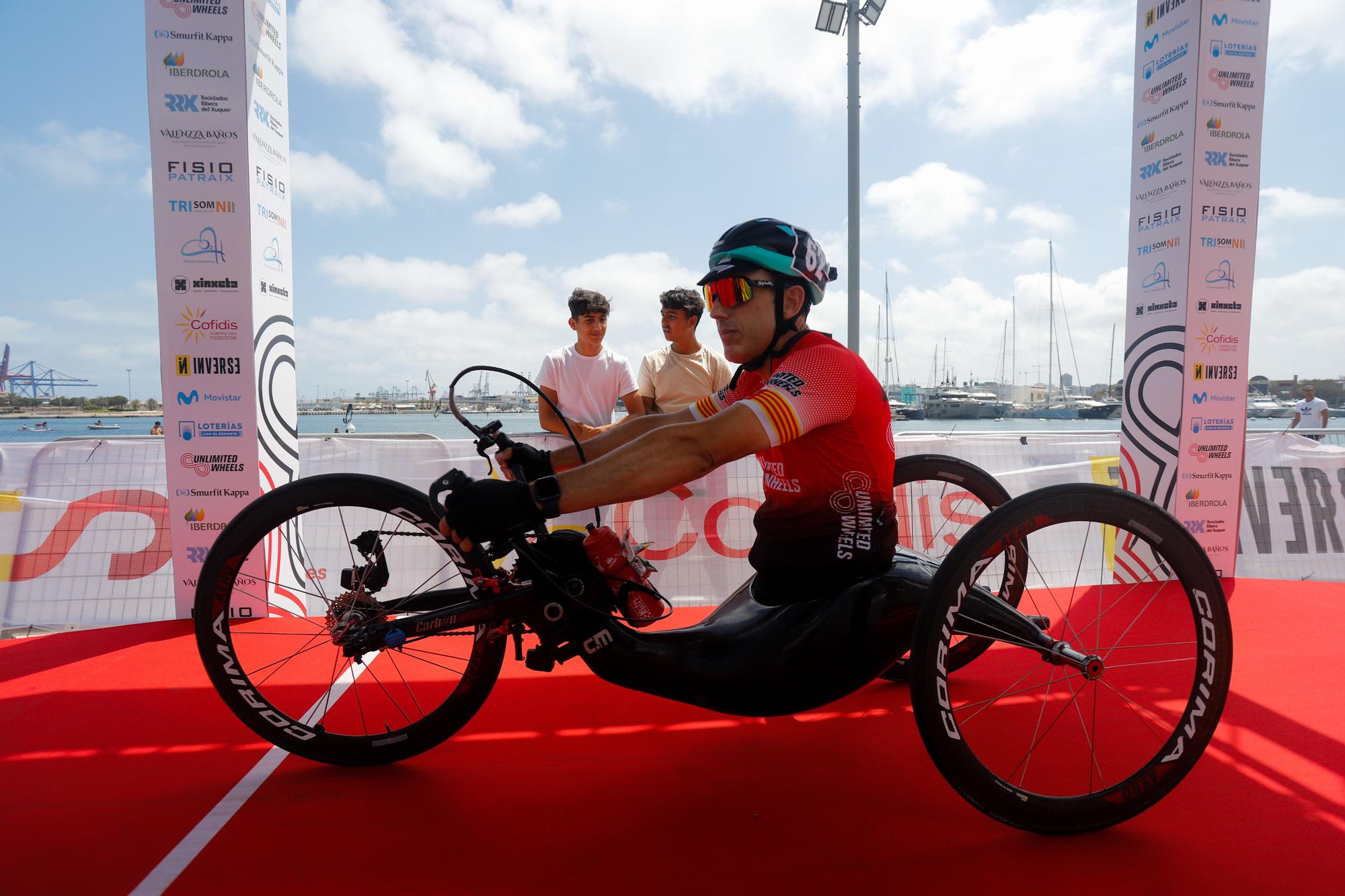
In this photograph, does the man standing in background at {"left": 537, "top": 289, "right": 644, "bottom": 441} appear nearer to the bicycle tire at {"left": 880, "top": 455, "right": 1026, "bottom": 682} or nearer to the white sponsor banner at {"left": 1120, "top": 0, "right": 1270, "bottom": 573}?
the bicycle tire at {"left": 880, "top": 455, "right": 1026, "bottom": 682}

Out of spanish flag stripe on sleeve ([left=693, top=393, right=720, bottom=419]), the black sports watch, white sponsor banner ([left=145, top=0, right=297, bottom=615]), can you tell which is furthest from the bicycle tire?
white sponsor banner ([left=145, top=0, right=297, bottom=615])

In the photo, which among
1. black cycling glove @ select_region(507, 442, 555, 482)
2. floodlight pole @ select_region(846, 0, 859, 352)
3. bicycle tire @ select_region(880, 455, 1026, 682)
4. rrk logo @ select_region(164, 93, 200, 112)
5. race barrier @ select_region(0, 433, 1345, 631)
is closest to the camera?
black cycling glove @ select_region(507, 442, 555, 482)

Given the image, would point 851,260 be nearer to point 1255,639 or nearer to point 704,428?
point 1255,639

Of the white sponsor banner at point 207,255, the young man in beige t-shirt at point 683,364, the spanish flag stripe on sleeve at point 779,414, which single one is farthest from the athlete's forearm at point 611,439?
the white sponsor banner at point 207,255

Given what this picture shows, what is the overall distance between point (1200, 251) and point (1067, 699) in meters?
3.89

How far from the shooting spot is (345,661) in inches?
138

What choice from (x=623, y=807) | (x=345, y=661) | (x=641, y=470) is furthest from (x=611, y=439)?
(x=345, y=661)

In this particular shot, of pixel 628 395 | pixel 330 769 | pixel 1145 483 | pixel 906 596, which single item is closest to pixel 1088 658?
pixel 906 596

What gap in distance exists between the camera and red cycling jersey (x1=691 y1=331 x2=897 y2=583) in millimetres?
2146

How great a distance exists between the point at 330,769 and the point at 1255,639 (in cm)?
434

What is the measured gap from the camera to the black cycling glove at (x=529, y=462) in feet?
7.29

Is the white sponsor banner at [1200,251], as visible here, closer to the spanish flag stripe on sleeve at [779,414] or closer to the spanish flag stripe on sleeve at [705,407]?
the spanish flag stripe on sleeve at [705,407]

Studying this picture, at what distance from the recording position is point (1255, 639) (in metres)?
3.74

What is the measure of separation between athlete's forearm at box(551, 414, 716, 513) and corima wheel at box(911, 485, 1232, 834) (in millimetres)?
715
